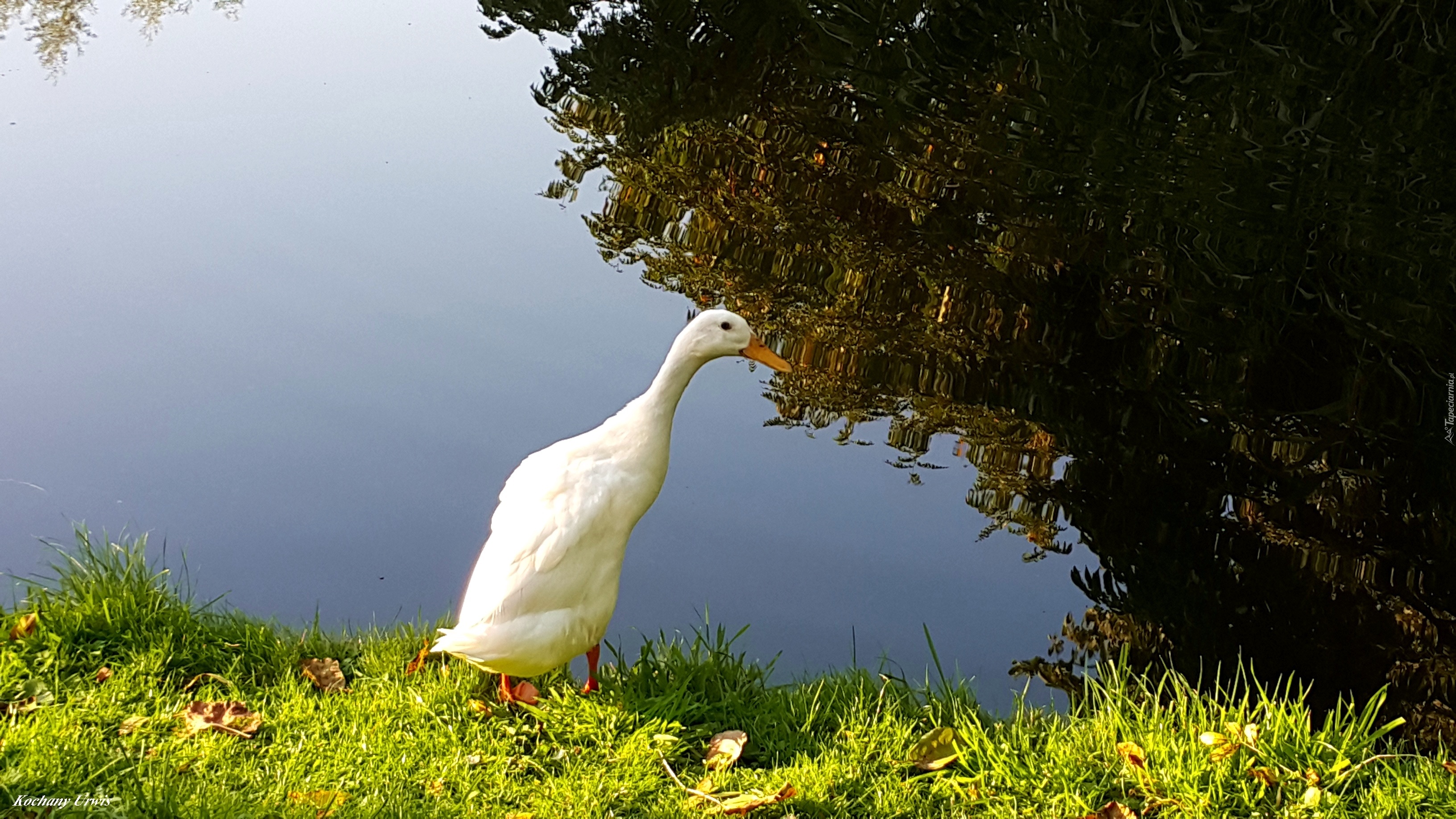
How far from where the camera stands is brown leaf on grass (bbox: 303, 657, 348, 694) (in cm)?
346

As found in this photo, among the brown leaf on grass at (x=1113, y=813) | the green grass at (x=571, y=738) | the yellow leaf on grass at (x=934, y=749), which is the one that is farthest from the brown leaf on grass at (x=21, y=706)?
the brown leaf on grass at (x=1113, y=813)

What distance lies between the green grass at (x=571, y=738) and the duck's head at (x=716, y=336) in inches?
32.5

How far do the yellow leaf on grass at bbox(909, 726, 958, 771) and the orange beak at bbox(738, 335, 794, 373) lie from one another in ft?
3.94

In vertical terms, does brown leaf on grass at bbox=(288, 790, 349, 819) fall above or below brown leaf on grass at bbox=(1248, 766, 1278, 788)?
below

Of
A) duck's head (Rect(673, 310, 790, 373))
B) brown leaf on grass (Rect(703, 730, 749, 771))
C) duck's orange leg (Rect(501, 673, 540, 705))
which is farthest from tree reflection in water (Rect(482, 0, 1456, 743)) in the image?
duck's orange leg (Rect(501, 673, 540, 705))

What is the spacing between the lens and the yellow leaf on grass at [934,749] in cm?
323

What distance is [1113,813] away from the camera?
2.97m

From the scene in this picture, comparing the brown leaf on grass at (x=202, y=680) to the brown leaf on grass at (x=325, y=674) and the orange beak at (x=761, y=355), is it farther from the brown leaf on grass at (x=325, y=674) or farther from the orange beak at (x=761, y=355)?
the orange beak at (x=761, y=355)

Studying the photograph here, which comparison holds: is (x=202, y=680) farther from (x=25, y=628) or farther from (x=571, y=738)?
(x=571, y=738)

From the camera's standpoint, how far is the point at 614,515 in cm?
345

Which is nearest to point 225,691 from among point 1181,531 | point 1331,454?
point 1181,531

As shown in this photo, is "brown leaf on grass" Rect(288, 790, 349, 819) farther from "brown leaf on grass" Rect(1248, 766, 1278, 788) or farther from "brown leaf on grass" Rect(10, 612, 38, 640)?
"brown leaf on grass" Rect(1248, 766, 1278, 788)

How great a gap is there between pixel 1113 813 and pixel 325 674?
2112 mm

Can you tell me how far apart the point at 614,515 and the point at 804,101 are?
4.99m
